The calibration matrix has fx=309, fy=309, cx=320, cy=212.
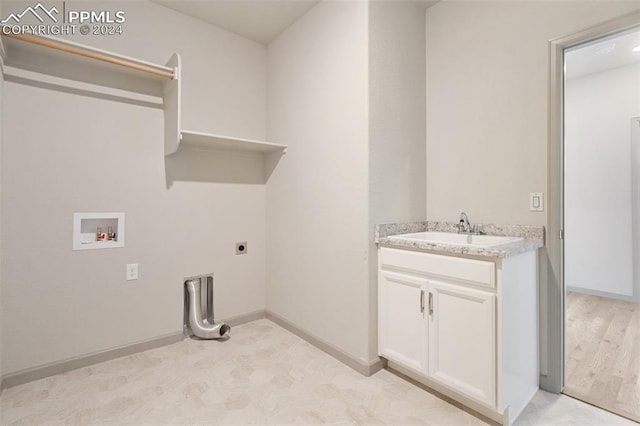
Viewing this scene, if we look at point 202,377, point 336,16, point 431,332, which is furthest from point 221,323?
point 336,16

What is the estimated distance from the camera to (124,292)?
2.25m

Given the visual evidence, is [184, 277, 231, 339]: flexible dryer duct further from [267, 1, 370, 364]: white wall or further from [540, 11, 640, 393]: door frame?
[540, 11, 640, 393]: door frame

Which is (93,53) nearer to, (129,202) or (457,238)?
(129,202)

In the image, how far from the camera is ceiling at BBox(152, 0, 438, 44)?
7.74 feet

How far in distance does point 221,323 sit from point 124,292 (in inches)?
31.6

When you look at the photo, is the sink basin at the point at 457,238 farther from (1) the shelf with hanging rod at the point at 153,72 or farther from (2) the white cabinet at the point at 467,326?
(1) the shelf with hanging rod at the point at 153,72

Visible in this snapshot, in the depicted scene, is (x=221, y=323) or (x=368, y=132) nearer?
(x=368, y=132)

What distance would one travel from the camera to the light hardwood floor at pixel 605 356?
67.1 inches

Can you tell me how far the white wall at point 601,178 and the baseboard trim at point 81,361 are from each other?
427 cm

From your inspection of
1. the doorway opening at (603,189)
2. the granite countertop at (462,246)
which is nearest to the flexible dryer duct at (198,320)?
the granite countertop at (462,246)

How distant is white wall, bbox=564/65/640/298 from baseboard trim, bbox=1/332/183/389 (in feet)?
14.0

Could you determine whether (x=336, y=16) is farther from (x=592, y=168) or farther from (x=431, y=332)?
(x=592, y=168)

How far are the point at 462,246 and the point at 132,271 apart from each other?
224cm

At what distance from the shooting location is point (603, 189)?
345cm
